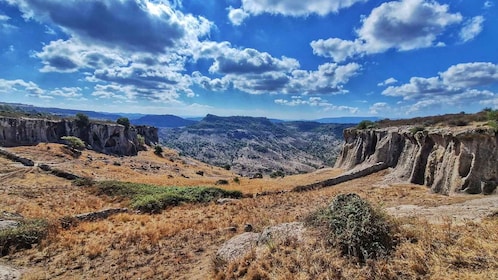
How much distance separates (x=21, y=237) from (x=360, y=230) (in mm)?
13046

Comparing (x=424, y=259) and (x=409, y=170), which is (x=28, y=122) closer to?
(x=409, y=170)

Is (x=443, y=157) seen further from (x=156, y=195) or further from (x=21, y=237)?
(x=21, y=237)

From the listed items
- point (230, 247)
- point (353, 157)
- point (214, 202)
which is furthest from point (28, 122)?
point (230, 247)

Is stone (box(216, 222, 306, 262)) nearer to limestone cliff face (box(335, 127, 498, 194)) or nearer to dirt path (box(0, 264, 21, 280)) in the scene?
dirt path (box(0, 264, 21, 280))

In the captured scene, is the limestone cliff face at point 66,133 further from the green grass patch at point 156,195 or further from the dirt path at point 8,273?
the dirt path at point 8,273

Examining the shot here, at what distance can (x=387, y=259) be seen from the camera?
22.4ft

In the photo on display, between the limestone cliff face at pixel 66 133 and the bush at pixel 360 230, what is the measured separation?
6545 cm

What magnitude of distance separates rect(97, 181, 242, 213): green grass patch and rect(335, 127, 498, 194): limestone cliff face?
50.9 ft

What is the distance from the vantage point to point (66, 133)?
73000mm

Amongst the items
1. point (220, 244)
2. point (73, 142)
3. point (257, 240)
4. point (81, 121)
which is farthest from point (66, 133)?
point (257, 240)

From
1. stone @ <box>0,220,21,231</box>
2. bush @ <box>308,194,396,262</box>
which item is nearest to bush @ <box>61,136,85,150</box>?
stone @ <box>0,220,21,231</box>

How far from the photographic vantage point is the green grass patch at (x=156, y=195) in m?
21.2

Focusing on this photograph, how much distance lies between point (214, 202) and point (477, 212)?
16978 millimetres

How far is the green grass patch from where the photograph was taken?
69.6 ft
